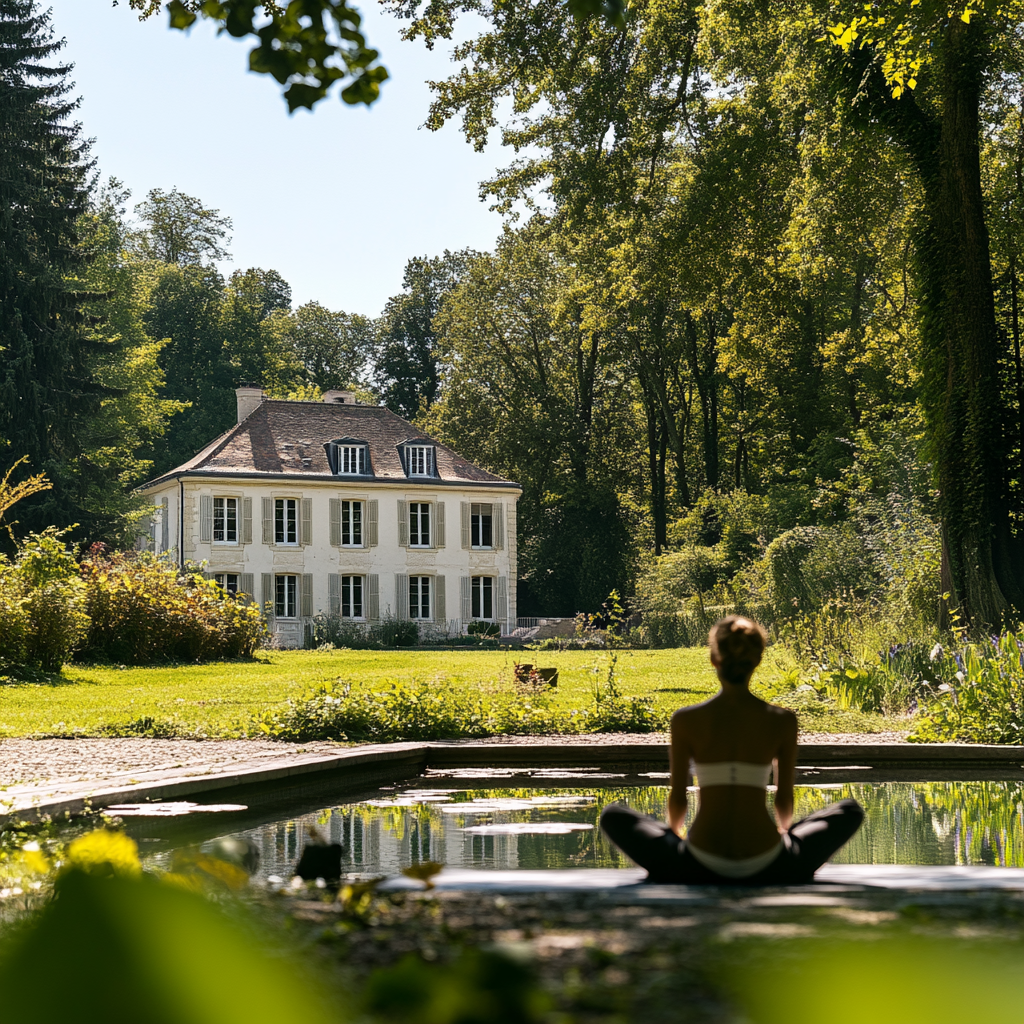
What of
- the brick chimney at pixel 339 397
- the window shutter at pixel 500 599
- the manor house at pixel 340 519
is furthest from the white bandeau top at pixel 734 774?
the brick chimney at pixel 339 397

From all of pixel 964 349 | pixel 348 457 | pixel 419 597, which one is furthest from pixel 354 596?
pixel 964 349

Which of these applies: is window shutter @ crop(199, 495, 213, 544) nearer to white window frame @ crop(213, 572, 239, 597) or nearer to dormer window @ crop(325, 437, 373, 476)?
white window frame @ crop(213, 572, 239, 597)

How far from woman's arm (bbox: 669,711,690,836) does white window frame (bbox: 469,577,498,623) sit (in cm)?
3289

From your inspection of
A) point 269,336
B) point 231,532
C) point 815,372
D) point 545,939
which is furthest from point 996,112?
point 269,336

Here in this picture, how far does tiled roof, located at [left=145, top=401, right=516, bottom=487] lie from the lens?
3497cm

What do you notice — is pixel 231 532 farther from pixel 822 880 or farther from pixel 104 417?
pixel 822 880

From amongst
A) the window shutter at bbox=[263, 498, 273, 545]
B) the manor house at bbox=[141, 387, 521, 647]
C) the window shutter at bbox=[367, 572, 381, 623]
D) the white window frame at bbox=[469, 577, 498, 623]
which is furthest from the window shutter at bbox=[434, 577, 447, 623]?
the window shutter at bbox=[263, 498, 273, 545]

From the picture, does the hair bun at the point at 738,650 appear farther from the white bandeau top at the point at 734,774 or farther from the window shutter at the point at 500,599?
the window shutter at the point at 500,599

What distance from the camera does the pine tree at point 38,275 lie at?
32.2 meters

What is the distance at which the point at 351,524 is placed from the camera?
3594 cm

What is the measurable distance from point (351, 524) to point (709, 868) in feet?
107

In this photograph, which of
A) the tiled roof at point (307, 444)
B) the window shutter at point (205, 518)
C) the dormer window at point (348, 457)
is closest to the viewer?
the window shutter at point (205, 518)

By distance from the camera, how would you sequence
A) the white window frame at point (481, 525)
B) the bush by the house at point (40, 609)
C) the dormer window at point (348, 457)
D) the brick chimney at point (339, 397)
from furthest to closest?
1. the brick chimney at point (339, 397)
2. the white window frame at point (481, 525)
3. the dormer window at point (348, 457)
4. the bush by the house at point (40, 609)

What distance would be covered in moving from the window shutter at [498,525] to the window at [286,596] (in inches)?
257
